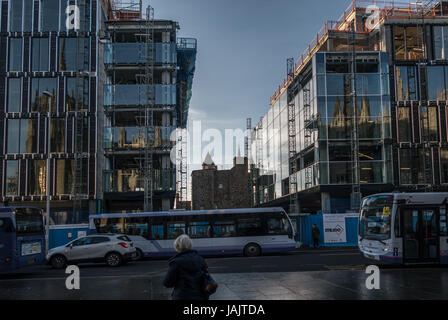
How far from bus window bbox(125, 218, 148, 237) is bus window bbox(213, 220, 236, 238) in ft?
12.8

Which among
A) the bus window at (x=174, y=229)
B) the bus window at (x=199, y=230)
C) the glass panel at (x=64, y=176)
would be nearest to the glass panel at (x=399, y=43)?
the bus window at (x=199, y=230)

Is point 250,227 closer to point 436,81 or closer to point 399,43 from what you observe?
point 436,81

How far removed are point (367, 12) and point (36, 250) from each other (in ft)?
115

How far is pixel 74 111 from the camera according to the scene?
3838 centimetres

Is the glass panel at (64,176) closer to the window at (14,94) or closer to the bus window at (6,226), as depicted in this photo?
the window at (14,94)

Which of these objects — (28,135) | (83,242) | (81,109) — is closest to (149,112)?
(81,109)

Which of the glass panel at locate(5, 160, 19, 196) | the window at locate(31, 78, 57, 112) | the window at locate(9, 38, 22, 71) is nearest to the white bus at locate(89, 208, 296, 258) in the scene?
the glass panel at locate(5, 160, 19, 196)

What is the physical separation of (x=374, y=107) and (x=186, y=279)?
34.2 metres

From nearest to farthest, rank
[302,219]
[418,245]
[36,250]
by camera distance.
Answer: [418,245], [36,250], [302,219]

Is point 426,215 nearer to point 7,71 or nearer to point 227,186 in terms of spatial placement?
point 7,71

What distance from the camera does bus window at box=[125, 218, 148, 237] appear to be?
81.6ft

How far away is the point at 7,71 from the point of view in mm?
38219
